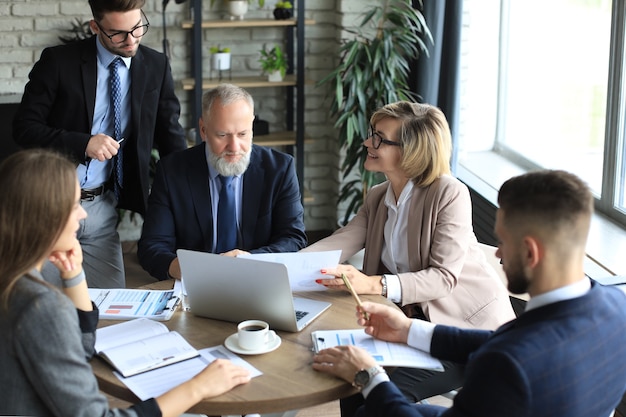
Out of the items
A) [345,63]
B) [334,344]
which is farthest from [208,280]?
[345,63]

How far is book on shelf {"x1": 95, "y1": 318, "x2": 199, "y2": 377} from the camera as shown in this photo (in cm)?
206

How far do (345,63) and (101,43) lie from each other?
158 cm

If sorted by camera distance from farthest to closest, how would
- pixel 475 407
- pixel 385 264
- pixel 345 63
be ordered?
Result: pixel 345 63 → pixel 385 264 → pixel 475 407

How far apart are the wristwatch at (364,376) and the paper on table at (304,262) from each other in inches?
18.4

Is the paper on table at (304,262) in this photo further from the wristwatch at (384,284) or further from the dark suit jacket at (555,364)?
the dark suit jacket at (555,364)

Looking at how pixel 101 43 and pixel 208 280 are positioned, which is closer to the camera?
pixel 208 280

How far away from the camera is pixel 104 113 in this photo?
10.8 feet

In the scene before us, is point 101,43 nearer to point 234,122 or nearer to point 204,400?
point 234,122

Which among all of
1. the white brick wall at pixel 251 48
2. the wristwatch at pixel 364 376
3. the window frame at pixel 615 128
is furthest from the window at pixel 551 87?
the wristwatch at pixel 364 376

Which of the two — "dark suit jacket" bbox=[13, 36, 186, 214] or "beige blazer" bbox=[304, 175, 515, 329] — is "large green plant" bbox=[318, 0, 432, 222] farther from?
"beige blazer" bbox=[304, 175, 515, 329]

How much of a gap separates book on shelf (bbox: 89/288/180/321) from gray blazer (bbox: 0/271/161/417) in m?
0.61

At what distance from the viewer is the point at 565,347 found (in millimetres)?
1670

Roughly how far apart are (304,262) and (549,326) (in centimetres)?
86

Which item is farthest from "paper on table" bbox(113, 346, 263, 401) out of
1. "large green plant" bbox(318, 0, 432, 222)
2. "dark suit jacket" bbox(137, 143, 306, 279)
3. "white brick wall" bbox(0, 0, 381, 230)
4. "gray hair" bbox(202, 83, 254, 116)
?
"white brick wall" bbox(0, 0, 381, 230)
